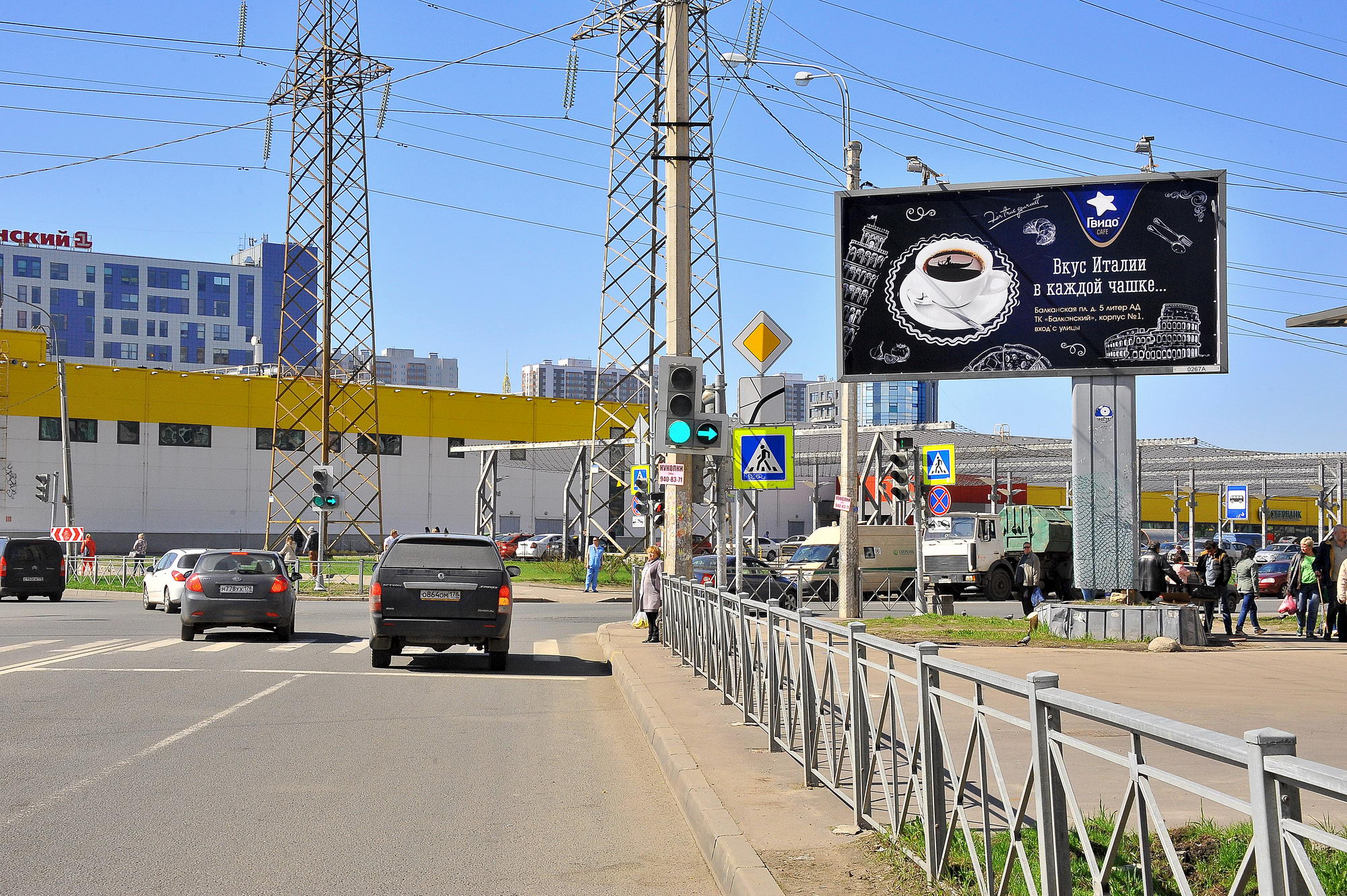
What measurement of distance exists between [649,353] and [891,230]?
982 cm

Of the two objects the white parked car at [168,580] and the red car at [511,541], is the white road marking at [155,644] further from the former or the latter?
the red car at [511,541]

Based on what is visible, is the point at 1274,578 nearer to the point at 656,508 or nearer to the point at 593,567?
the point at 593,567

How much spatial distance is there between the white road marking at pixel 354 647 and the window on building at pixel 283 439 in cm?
3394

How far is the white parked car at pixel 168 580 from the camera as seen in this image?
29950 mm

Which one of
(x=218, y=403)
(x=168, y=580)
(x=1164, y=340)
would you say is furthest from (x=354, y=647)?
(x=218, y=403)

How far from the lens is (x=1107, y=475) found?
21797 millimetres

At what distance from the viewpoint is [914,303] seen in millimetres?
22422

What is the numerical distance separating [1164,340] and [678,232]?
8010 mm

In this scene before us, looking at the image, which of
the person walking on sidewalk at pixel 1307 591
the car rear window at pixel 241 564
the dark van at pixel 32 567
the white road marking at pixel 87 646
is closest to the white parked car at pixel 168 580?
the dark van at pixel 32 567

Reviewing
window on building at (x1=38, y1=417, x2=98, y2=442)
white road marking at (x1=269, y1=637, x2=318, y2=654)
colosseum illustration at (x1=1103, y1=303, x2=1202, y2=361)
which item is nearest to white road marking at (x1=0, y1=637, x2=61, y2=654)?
white road marking at (x1=269, y1=637, x2=318, y2=654)

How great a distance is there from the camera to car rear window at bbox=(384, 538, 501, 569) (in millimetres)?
17234

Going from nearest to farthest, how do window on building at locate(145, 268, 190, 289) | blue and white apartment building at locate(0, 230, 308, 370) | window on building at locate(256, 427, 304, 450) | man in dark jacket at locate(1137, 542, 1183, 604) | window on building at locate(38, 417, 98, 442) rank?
1. man in dark jacket at locate(1137, 542, 1183, 604)
2. window on building at locate(256, 427, 304, 450)
3. window on building at locate(38, 417, 98, 442)
4. blue and white apartment building at locate(0, 230, 308, 370)
5. window on building at locate(145, 268, 190, 289)

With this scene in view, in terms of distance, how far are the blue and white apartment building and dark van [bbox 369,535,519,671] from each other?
10057 cm

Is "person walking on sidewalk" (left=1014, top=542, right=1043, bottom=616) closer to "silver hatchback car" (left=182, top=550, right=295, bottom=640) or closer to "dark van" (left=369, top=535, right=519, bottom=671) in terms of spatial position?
"dark van" (left=369, top=535, right=519, bottom=671)
